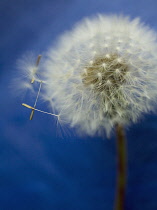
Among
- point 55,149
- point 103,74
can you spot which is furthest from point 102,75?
point 55,149

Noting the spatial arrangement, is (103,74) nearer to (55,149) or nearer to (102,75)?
(102,75)

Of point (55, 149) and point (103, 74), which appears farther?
point (55, 149)

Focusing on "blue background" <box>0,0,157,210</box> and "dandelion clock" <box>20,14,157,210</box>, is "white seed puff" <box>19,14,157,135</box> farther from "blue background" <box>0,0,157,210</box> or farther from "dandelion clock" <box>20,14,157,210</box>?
"blue background" <box>0,0,157,210</box>

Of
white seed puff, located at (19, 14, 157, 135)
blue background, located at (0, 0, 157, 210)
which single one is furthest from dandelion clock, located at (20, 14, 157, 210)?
blue background, located at (0, 0, 157, 210)

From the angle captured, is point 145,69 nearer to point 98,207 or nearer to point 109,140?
point 109,140

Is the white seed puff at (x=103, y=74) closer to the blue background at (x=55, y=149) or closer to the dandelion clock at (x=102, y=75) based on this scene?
the dandelion clock at (x=102, y=75)

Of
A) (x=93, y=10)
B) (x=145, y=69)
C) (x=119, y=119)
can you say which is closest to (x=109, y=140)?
(x=119, y=119)

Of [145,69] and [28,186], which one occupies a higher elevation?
[145,69]
